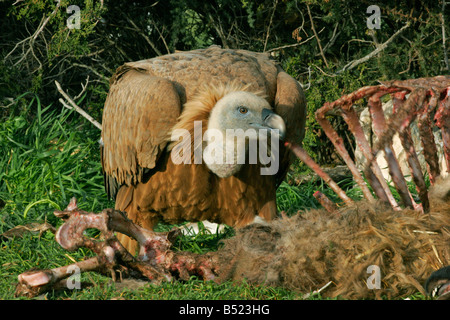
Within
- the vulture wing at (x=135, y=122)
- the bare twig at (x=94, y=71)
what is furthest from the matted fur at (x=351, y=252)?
the bare twig at (x=94, y=71)

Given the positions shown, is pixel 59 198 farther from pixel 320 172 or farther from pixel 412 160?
pixel 412 160

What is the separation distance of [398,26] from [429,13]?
499 mm

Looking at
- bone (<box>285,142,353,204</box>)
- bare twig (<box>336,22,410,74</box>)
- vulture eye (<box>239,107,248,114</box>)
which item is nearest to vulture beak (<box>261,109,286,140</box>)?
vulture eye (<box>239,107,248,114</box>)

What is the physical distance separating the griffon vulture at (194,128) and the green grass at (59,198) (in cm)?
38

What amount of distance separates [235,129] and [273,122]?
231mm

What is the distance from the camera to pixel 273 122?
11.3ft

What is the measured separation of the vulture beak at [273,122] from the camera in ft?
11.2

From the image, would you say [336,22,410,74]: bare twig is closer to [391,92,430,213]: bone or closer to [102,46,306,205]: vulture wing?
[102,46,306,205]: vulture wing

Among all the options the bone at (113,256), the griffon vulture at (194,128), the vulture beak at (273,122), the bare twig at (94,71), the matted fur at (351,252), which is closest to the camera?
the matted fur at (351,252)

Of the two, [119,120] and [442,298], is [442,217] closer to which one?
[442,298]

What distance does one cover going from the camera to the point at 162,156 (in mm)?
3732

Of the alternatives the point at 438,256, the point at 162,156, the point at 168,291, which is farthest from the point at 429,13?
the point at 168,291

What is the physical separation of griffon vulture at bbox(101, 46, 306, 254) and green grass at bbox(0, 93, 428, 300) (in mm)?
377

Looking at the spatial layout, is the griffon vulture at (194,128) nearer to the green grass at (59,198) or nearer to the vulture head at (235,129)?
the vulture head at (235,129)
